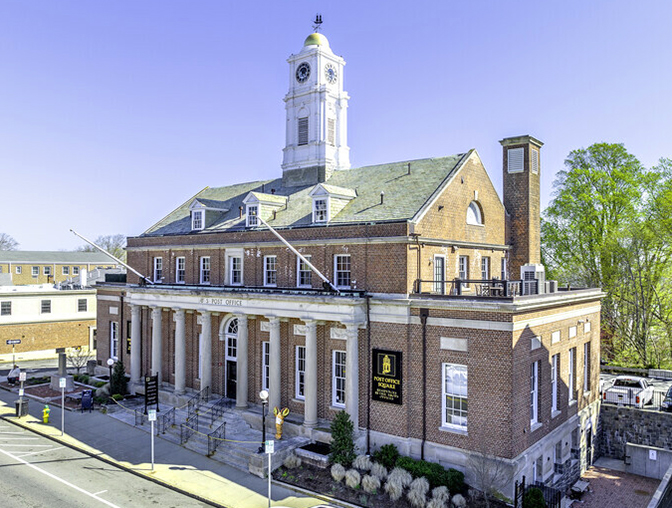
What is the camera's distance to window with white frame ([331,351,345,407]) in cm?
2534

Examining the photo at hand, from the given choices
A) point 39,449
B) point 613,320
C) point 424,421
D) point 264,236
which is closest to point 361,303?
point 424,421

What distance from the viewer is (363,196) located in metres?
28.8

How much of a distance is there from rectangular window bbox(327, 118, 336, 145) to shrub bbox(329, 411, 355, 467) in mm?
19236

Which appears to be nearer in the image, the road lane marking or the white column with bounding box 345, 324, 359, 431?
the road lane marking

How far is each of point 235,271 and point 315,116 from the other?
11817 mm

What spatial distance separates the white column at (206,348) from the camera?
30.1 meters

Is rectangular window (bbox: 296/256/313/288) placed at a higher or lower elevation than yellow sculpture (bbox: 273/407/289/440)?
higher

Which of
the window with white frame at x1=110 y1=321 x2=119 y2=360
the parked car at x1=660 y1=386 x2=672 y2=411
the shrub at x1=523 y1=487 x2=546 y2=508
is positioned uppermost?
the window with white frame at x1=110 y1=321 x2=119 y2=360

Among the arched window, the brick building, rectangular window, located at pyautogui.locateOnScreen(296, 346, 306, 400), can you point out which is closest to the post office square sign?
the brick building

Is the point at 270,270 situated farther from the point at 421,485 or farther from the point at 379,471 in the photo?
the point at 421,485

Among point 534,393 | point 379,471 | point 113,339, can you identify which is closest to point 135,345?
point 113,339

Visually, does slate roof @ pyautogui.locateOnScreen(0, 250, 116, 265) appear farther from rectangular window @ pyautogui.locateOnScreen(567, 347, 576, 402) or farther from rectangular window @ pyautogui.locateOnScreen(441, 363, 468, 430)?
rectangular window @ pyautogui.locateOnScreen(567, 347, 576, 402)

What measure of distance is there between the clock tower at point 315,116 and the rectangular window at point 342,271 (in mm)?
9263

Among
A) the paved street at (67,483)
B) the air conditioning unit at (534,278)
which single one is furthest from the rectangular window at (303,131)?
the paved street at (67,483)
